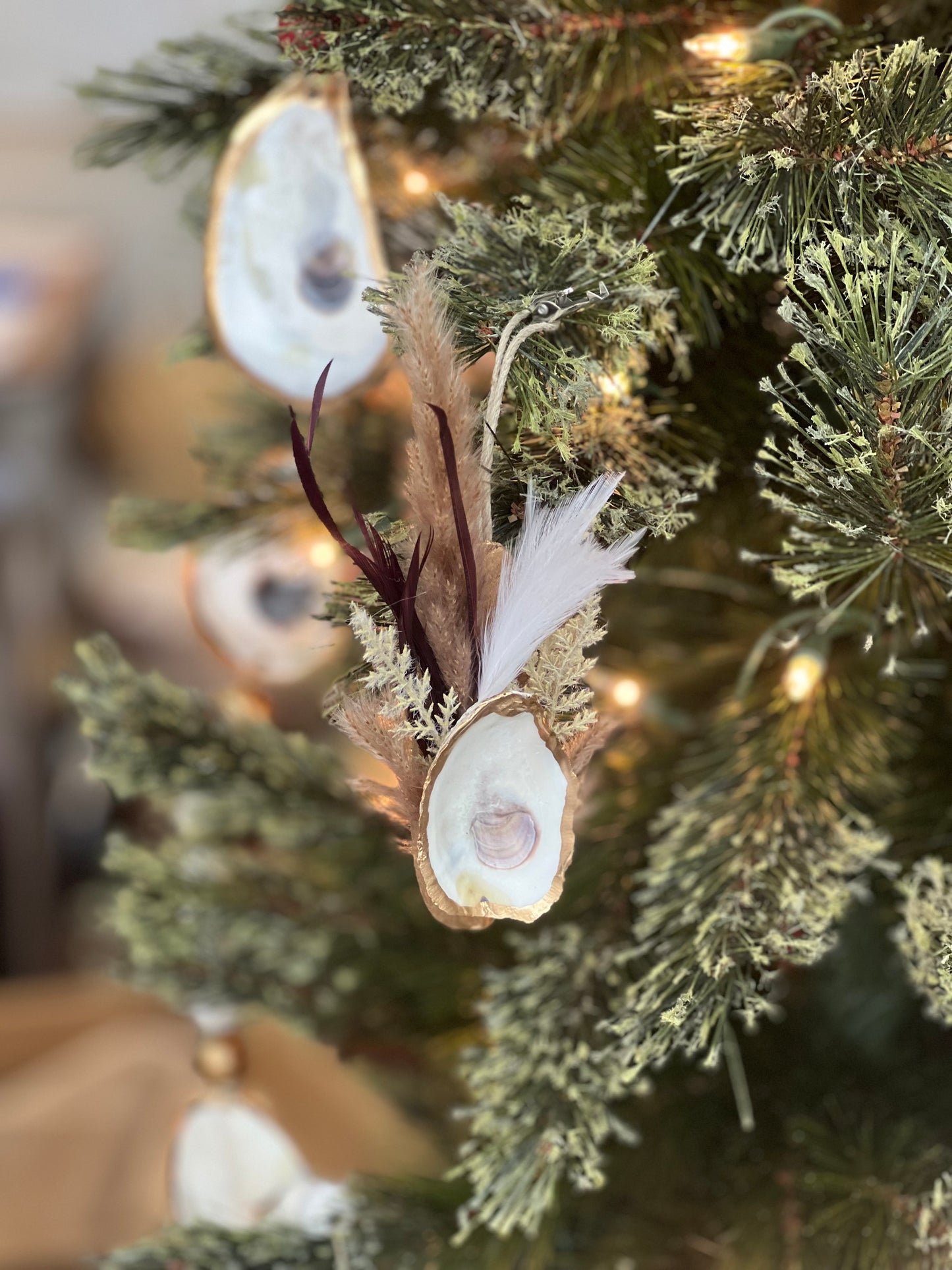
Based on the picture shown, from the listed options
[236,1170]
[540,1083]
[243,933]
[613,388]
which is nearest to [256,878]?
[243,933]

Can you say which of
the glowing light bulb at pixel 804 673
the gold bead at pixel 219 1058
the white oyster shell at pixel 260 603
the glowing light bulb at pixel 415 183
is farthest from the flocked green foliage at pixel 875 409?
the gold bead at pixel 219 1058

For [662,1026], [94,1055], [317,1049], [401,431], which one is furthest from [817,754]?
[94,1055]

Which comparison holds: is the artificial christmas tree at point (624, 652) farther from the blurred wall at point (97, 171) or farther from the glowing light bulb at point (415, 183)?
the blurred wall at point (97, 171)

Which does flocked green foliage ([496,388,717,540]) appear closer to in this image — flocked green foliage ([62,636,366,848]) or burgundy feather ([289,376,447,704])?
burgundy feather ([289,376,447,704])

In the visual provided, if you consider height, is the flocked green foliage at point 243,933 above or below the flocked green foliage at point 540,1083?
below

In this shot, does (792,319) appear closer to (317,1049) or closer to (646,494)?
(646,494)

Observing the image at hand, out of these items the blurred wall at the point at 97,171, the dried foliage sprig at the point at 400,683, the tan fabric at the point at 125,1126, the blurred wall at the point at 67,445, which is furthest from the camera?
the blurred wall at the point at 67,445
